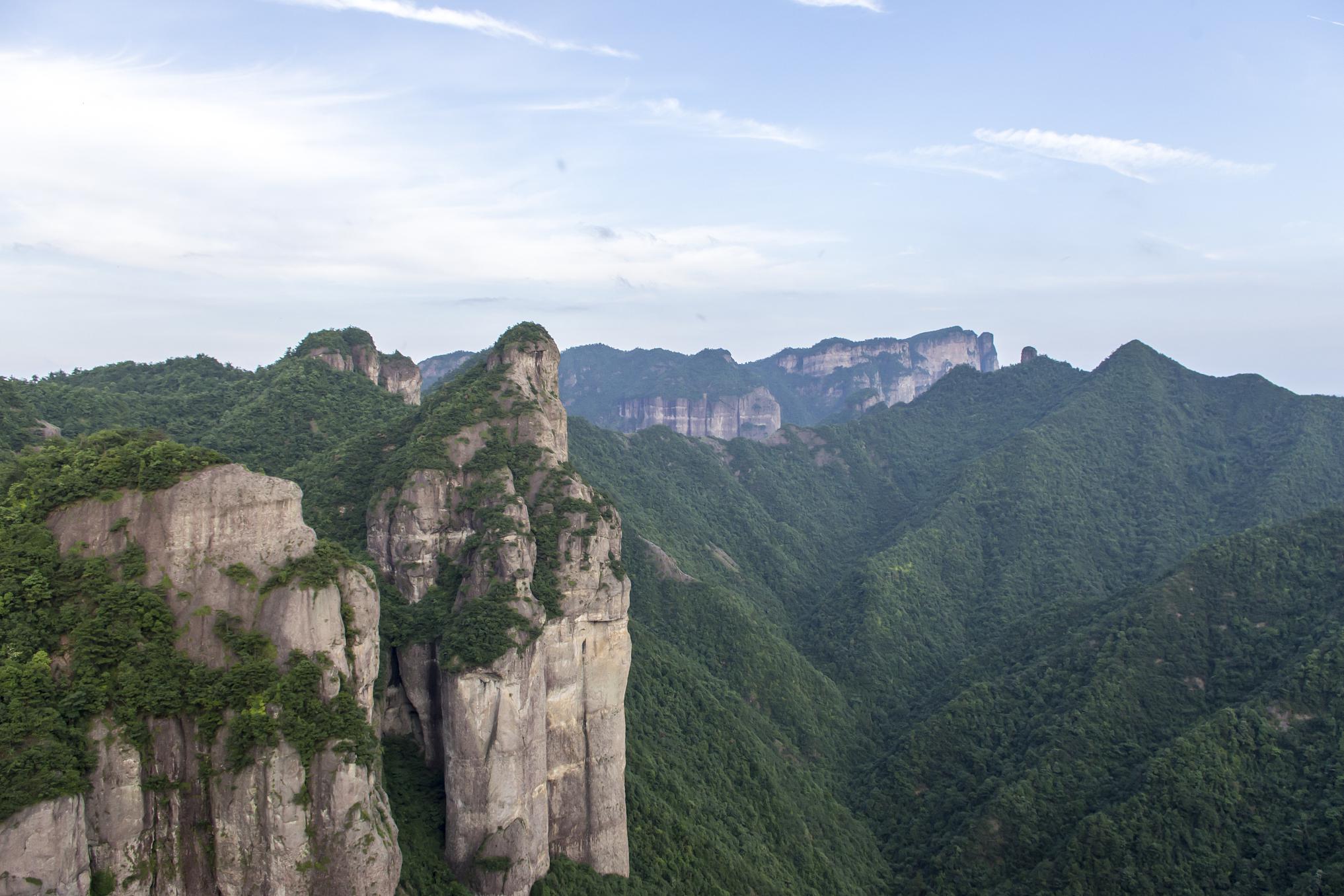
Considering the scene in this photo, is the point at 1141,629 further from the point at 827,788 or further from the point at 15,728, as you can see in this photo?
the point at 15,728

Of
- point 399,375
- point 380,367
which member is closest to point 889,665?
point 399,375

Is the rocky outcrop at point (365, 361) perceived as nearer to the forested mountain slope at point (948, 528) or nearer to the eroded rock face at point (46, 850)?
the forested mountain slope at point (948, 528)

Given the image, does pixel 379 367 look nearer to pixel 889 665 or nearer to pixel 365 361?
pixel 365 361

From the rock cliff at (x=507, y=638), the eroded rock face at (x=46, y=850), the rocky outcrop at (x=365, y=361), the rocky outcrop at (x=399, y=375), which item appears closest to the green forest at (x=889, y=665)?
the eroded rock face at (x=46, y=850)

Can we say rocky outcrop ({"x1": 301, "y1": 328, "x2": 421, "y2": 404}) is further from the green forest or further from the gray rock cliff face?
the green forest

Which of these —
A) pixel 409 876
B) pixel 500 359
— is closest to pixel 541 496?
pixel 500 359

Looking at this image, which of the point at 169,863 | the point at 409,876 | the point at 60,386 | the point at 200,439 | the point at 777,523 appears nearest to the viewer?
the point at 169,863
